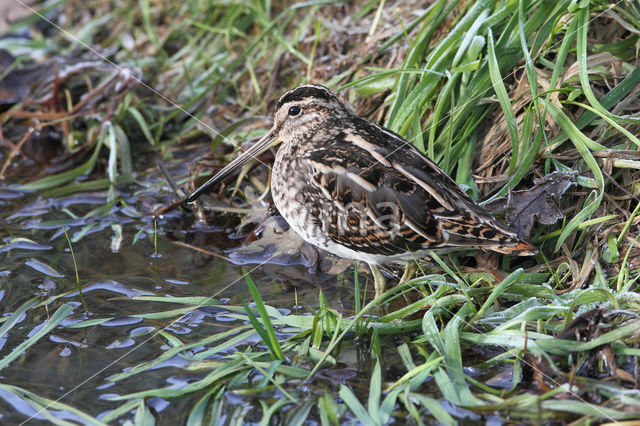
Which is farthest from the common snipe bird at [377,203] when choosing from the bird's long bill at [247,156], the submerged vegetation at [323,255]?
the bird's long bill at [247,156]

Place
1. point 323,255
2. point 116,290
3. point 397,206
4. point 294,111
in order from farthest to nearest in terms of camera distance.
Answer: point 323,255
point 294,111
point 116,290
point 397,206

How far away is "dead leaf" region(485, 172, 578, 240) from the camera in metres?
3.53

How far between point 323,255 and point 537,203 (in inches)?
51.8

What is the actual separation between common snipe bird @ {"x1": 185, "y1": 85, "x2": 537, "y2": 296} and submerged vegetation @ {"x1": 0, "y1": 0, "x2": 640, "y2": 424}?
217mm

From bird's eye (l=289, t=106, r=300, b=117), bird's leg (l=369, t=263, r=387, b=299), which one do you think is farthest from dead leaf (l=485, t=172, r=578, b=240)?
bird's eye (l=289, t=106, r=300, b=117)

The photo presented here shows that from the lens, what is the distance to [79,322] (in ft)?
11.3

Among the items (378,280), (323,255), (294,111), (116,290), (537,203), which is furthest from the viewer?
(323,255)

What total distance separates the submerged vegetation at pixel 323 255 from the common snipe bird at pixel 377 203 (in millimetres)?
217

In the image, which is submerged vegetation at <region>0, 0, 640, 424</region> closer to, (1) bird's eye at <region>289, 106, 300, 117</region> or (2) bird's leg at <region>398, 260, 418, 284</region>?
(2) bird's leg at <region>398, 260, 418, 284</region>

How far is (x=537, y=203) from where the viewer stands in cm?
357

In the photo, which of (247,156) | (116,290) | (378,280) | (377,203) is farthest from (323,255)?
(116,290)

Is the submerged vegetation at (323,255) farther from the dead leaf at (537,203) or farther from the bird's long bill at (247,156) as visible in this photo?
the bird's long bill at (247,156)

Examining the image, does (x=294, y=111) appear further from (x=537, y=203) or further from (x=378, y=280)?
(x=537, y=203)

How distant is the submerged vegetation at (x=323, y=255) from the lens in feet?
9.16
